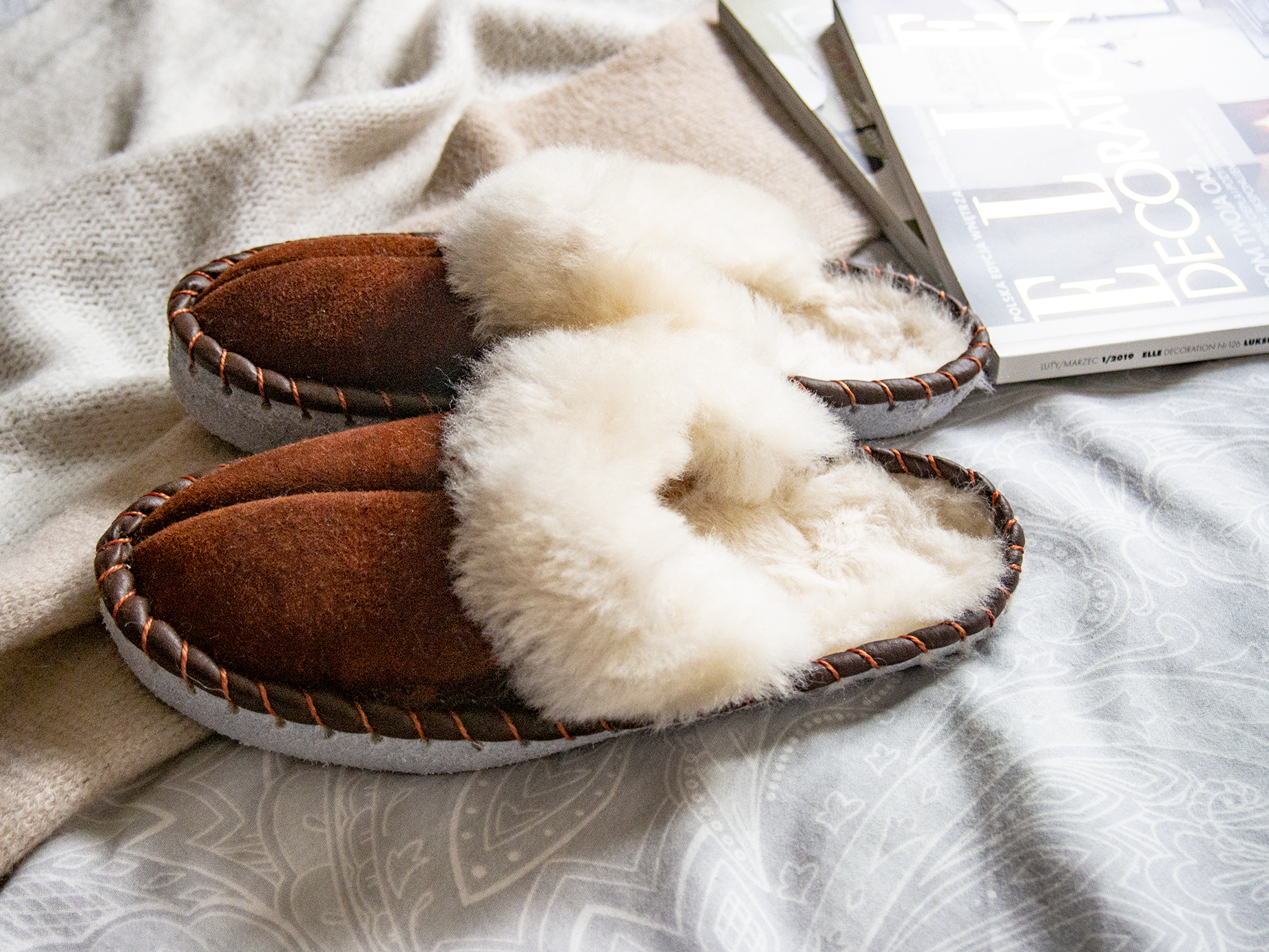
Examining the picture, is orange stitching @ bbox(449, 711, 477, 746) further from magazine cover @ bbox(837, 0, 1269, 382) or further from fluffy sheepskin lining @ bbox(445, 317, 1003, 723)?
magazine cover @ bbox(837, 0, 1269, 382)

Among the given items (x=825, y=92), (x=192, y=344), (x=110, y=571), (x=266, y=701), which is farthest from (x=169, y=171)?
(x=825, y=92)

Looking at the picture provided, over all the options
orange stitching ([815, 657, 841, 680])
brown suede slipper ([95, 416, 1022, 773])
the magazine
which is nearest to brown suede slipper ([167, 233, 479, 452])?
brown suede slipper ([95, 416, 1022, 773])

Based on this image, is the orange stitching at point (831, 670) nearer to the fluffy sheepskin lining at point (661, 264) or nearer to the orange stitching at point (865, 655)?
the orange stitching at point (865, 655)

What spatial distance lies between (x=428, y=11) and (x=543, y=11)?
137mm

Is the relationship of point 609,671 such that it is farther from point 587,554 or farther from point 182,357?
point 182,357

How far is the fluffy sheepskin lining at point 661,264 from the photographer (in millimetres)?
600

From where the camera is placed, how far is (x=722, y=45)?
39.6 inches

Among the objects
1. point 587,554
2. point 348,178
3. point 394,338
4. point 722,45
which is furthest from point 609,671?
point 722,45

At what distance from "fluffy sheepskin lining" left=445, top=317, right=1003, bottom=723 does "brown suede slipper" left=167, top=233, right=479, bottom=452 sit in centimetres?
7

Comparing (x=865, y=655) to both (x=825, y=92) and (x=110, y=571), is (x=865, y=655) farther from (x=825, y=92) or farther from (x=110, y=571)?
(x=825, y=92)

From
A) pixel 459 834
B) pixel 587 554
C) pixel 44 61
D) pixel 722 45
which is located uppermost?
pixel 44 61

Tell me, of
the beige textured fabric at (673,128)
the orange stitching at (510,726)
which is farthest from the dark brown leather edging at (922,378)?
the orange stitching at (510,726)

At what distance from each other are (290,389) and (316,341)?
0.13ft

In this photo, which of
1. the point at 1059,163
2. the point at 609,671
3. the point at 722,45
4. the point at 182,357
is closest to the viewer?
the point at 609,671
